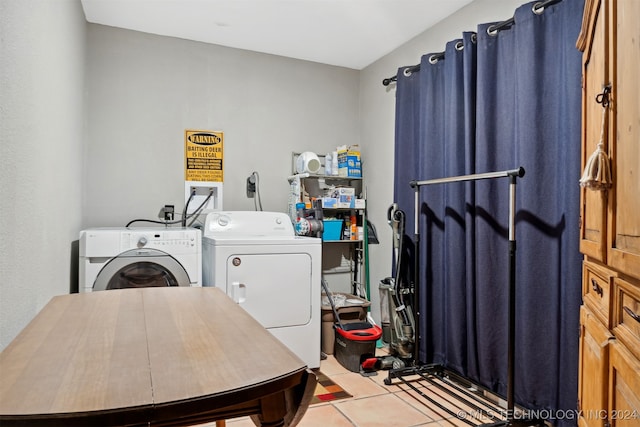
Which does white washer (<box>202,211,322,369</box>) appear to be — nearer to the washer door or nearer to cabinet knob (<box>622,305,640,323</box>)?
the washer door

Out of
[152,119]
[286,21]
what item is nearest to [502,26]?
[286,21]

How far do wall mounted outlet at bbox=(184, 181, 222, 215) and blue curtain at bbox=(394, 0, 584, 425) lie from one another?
1580mm

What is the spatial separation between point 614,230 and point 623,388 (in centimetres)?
43

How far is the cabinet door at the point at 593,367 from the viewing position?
1248mm

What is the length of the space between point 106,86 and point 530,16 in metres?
→ 2.98

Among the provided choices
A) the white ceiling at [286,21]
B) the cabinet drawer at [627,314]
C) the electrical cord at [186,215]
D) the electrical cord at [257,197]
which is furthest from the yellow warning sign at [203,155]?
the cabinet drawer at [627,314]

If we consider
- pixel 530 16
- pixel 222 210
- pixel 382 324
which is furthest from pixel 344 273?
pixel 530 16

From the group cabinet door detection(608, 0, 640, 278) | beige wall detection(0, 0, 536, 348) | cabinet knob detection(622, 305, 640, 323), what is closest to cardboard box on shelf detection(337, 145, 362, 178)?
beige wall detection(0, 0, 536, 348)

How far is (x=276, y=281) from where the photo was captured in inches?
111

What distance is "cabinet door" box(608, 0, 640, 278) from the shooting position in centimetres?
98

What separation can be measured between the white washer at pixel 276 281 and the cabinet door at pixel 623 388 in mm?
1970

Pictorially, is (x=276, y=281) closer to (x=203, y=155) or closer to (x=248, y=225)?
(x=248, y=225)

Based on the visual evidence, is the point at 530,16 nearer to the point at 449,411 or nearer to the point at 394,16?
the point at 394,16

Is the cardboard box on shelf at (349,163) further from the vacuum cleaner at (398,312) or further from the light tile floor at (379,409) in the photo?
the light tile floor at (379,409)
